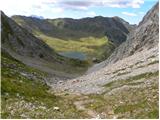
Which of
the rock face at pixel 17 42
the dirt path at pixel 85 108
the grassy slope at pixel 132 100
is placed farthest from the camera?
the rock face at pixel 17 42

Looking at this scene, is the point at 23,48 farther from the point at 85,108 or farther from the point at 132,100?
the point at 132,100

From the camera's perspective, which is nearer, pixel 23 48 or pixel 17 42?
pixel 17 42

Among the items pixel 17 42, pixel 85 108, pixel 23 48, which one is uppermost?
pixel 17 42

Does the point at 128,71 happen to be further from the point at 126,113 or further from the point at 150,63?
the point at 126,113

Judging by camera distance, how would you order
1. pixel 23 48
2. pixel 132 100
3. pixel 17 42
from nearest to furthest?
1. pixel 132 100
2. pixel 17 42
3. pixel 23 48

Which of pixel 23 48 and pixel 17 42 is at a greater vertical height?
pixel 17 42

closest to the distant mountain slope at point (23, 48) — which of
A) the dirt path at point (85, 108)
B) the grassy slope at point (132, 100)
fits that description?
the grassy slope at point (132, 100)

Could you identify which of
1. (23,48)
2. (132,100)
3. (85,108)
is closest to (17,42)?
(23,48)

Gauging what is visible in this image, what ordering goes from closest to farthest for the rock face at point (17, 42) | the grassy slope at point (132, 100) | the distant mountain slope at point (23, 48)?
the grassy slope at point (132, 100)
the distant mountain slope at point (23, 48)
the rock face at point (17, 42)

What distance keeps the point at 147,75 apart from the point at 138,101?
1744cm

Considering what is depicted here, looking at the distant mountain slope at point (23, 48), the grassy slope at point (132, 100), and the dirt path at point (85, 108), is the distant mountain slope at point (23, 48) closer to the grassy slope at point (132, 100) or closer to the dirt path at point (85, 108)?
the grassy slope at point (132, 100)

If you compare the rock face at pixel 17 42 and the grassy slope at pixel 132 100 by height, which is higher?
the rock face at pixel 17 42

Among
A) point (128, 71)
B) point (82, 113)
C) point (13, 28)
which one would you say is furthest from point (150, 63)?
point (13, 28)

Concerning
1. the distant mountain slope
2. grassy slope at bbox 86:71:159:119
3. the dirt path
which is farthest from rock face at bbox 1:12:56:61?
the dirt path
